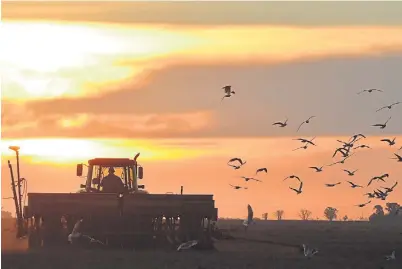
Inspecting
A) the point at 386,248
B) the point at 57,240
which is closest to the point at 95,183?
the point at 57,240

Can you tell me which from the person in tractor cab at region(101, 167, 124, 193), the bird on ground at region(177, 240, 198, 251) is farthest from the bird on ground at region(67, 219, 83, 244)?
the bird on ground at region(177, 240, 198, 251)

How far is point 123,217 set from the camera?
50.2m

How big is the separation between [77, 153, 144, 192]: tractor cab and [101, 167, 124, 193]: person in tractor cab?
167 mm

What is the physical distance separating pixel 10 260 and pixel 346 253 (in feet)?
45.4

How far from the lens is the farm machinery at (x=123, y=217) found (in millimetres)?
50094

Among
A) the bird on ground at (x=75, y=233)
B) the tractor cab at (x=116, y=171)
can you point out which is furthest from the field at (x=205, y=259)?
the tractor cab at (x=116, y=171)

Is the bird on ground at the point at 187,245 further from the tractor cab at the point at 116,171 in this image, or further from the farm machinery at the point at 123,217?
the tractor cab at the point at 116,171

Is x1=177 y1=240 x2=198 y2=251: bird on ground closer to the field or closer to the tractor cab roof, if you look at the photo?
the field

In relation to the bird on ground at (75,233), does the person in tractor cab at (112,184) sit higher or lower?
higher

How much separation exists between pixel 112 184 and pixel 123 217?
3.54 meters

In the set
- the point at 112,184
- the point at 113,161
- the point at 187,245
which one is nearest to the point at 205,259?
the point at 187,245

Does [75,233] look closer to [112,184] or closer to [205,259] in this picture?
[112,184]

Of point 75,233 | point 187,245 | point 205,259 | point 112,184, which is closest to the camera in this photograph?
point 205,259

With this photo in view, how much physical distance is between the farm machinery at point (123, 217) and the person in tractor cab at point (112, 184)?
153cm
